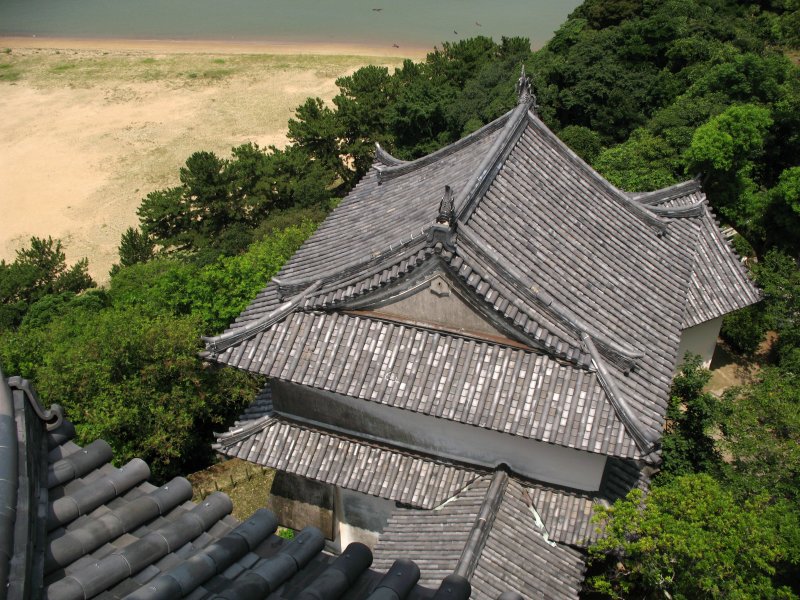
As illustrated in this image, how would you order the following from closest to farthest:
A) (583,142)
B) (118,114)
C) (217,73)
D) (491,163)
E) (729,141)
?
(491,163) → (729,141) → (583,142) → (118,114) → (217,73)

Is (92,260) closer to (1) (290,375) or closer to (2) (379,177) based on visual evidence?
(2) (379,177)

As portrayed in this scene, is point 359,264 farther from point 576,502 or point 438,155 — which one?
point 438,155

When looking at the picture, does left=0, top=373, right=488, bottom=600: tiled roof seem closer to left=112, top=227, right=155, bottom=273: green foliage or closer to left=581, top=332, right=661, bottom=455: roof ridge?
left=581, top=332, right=661, bottom=455: roof ridge

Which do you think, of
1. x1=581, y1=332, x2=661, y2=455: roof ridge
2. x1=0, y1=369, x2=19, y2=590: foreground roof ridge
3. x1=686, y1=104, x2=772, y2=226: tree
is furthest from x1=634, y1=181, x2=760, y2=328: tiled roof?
x1=0, y1=369, x2=19, y2=590: foreground roof ridge

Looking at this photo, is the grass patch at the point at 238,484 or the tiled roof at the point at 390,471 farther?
the grass patch at the point at 238,484

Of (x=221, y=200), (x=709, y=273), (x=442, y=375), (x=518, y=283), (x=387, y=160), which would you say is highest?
(x=221, y=200)

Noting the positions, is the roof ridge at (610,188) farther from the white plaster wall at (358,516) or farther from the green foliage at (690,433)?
the white plaster wall at (358,516)

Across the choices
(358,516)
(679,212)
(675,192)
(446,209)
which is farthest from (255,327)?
(675,192)

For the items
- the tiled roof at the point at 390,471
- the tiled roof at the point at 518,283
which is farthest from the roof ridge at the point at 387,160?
the tiled roof at the point at 390,471
